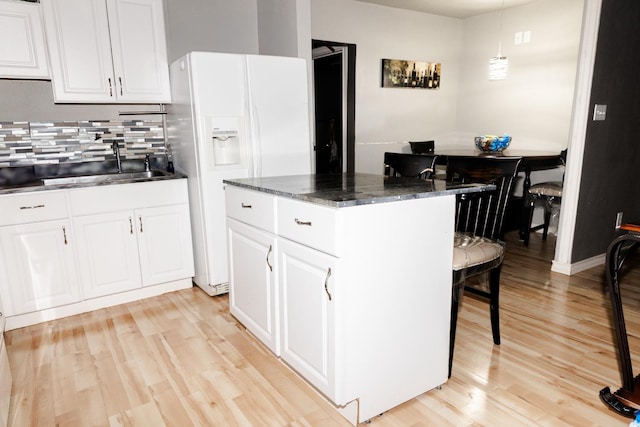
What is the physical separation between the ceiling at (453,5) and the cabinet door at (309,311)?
3.92 m

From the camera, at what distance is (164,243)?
2834 mm

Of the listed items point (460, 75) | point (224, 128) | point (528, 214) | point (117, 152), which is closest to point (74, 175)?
point (117, 152)

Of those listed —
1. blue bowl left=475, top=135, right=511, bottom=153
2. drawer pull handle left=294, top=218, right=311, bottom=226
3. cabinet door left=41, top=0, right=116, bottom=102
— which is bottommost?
drawer pull handle left=294, top=218, right=311, bottom=226

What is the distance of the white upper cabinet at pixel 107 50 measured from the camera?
8.41ft

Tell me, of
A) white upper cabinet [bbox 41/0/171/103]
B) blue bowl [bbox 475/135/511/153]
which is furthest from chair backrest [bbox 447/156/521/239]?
white upper cabinet [bbox 41/0/171/103]

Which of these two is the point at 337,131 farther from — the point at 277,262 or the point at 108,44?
the point at 277,262

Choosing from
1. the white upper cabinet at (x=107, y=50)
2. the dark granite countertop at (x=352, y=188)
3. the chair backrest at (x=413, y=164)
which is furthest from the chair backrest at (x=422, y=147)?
the white upper cabinet at (x=107, y=50)

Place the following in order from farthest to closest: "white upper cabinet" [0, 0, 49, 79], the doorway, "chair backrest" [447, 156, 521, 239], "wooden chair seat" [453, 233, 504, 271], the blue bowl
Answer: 1. the doorway
2. the blue bowl
3. "white upper cabinet" [0, 0, 49, 79]
4. "chair backrest" [447, 156, 521, 239]
5. "wooden chair seat" [453, 233, 504, 271]

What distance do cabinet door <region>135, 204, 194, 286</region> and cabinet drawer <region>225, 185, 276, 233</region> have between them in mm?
A: 776

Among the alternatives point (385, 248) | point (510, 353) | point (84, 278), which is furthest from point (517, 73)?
point (84, 278)

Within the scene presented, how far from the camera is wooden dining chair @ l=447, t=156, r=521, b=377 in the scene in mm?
1818

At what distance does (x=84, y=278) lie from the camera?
2588 mm

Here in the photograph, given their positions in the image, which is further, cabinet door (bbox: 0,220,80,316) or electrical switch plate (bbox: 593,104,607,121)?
electrical switch plate (bbox: 593,104,607,121)

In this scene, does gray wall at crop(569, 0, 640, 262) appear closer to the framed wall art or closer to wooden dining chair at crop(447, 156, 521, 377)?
wooden dining chair at crop(447, 156, 521, 377)
